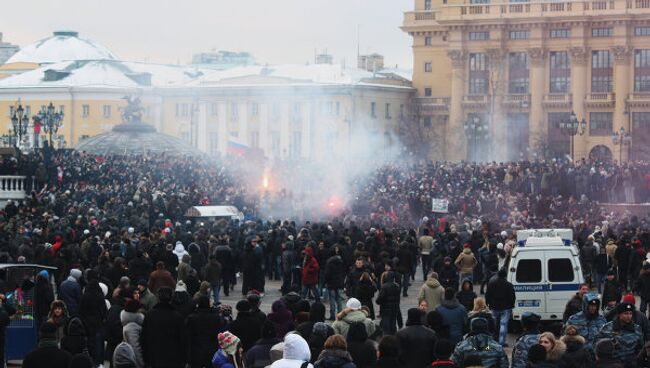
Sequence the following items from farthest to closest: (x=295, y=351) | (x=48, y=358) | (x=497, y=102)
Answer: (x=497, y=102) → (x=48, y=358) → (x=295, y=351)

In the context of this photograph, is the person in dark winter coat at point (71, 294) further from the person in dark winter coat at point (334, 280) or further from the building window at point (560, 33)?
the building window at point (560, 33)

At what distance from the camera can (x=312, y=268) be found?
29.2m

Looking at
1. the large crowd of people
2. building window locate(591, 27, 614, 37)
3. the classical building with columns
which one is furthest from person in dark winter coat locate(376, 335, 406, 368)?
building window locate(591, 27, 614, 37)

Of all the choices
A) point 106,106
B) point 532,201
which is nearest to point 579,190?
point 532,201

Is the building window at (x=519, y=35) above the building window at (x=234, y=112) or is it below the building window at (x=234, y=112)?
above

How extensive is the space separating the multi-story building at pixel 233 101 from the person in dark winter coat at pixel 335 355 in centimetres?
7800

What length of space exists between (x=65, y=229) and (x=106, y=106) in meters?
74.9

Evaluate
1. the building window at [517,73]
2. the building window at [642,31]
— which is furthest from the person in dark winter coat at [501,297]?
the building window at [517,73]

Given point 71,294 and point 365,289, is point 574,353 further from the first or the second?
point 71,294

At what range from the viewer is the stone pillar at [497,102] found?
94.4 meters

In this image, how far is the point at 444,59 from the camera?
338ft

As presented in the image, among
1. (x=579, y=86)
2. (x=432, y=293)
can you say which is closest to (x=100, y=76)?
(x=579, y=86)

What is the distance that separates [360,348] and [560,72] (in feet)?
266

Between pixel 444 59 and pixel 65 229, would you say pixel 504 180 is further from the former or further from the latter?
pixel 444 59
